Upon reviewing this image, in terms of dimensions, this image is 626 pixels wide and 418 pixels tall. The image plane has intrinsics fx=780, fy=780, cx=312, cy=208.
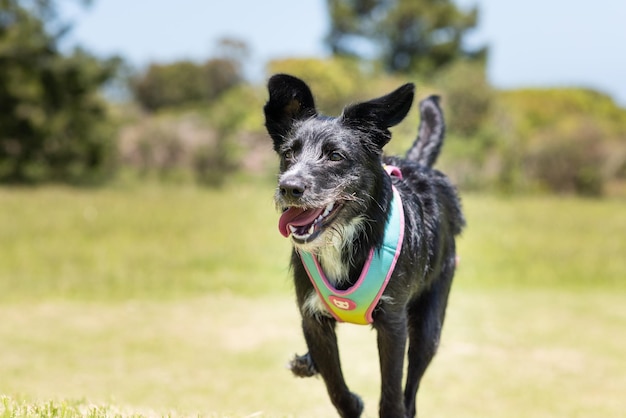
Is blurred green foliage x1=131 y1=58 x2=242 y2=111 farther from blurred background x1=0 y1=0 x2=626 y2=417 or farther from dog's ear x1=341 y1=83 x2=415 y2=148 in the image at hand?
dog's ear x1=341 y1=83 x2=415 y2=148

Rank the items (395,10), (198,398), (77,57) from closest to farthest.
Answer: (198,398) < (77,57) < (395,10)

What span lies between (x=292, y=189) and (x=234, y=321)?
7.93 meters

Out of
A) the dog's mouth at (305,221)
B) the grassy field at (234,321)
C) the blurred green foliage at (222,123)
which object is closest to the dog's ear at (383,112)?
the dog's mouth at (305,221)

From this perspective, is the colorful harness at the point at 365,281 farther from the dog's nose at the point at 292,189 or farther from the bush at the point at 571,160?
the bush at the point at 571,160

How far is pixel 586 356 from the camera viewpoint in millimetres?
9867

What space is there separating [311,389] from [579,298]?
6.89 meters

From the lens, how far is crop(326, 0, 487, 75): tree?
4734cm

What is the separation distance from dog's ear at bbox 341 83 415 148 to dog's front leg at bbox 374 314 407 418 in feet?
3.00

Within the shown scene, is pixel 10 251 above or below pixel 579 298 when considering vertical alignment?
above

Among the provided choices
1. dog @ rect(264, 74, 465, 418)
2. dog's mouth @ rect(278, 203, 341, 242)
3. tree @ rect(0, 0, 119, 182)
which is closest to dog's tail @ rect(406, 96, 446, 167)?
dog @ rect(264, 74, 465, 418)

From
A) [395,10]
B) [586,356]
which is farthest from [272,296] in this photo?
[395,10]

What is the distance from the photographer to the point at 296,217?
3691 millimetres

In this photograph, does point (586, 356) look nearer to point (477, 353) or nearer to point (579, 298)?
point (477, 353)

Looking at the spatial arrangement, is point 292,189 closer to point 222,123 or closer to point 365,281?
point 365,281
